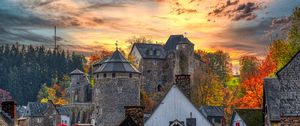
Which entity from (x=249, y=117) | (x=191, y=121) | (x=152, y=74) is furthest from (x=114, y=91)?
(x=191, y=121)

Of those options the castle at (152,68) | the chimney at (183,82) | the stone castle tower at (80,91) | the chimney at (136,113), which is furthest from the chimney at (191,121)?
the stone castle tower at (80,91)

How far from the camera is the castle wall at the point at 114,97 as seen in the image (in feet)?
253

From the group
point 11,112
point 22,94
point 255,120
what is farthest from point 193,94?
point 22,94

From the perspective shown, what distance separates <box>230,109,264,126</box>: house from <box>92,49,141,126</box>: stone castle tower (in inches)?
1196

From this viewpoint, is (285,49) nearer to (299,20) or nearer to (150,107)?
(299,20)

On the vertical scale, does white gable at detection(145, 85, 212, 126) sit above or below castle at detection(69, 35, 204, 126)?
below

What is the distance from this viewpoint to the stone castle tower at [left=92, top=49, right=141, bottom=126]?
7719cm

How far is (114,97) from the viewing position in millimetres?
78125

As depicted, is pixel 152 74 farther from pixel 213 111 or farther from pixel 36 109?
pixel 213 111

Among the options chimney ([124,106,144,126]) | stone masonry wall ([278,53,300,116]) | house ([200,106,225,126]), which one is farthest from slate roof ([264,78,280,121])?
house ([200,106,225,126])

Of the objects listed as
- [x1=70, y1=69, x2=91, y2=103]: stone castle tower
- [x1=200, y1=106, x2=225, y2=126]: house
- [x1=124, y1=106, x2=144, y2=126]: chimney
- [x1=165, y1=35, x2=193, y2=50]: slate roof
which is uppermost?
[x1=165, y1=35, x2=193, y2=50]: slate roof

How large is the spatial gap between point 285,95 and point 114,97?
141 ft

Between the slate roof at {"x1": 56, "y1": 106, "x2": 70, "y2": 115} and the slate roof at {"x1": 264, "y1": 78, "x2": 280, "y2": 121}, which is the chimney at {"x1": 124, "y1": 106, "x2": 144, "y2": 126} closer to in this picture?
the slate roof at {"x1": 264, "y1": 78, "x2": 280, "y2": 121}

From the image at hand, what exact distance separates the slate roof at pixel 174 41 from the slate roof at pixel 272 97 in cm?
8018
